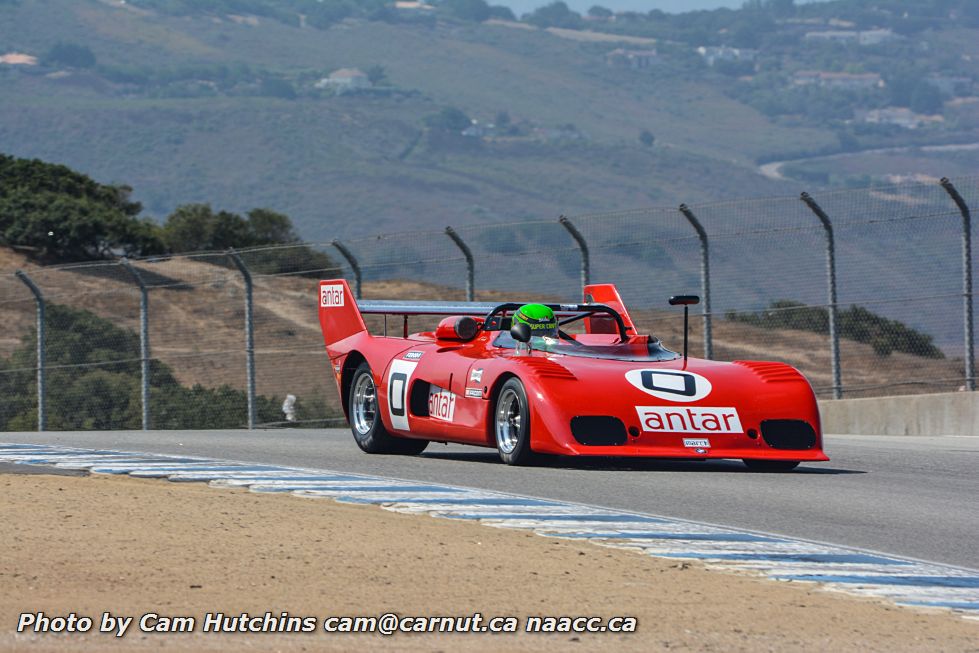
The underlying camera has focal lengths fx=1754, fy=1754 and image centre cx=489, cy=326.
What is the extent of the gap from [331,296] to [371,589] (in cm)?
804

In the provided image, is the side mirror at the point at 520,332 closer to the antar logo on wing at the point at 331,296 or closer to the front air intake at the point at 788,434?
the front air intake at the point at 788,434

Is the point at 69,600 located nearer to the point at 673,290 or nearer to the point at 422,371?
the point at 422,371

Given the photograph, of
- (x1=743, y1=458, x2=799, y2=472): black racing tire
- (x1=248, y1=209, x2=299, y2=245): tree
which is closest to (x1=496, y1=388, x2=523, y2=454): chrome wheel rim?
(x1=743, y1=458, x2=799, y2=472): black racing tire

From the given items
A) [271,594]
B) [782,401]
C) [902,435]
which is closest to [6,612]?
[271,594]

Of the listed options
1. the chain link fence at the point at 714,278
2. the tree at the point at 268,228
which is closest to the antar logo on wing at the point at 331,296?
the chain link fence at the point at 714,278

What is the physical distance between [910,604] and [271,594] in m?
2.75

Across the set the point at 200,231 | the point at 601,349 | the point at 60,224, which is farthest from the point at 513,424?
the point at 200,231

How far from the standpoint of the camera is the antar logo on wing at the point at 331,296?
601 inches

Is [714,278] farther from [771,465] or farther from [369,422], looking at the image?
[771,465]

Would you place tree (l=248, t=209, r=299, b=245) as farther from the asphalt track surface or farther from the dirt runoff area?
the dirt runoff area

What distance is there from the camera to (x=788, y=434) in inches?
490

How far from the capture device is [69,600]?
716 centimetres

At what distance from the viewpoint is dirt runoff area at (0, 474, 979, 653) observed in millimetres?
6688

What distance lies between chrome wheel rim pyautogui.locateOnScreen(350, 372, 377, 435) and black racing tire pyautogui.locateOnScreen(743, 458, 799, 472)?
319cm
